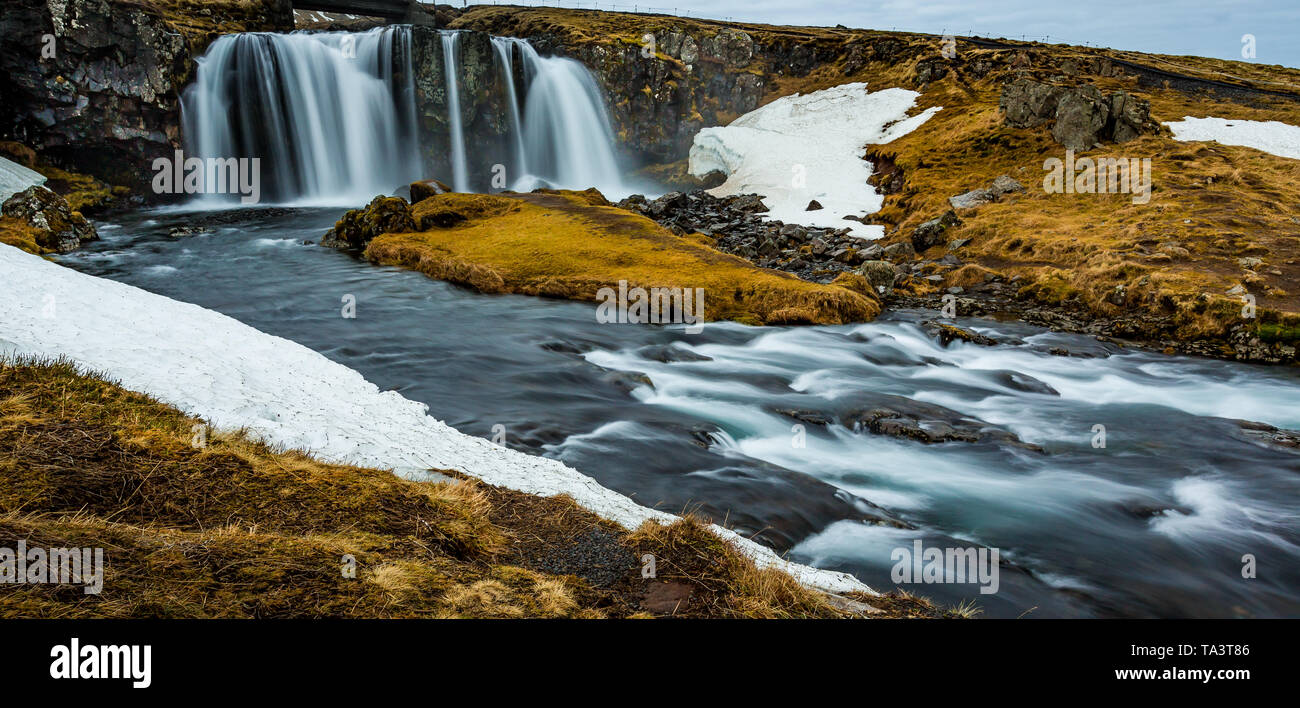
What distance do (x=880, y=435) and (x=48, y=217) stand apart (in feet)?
102

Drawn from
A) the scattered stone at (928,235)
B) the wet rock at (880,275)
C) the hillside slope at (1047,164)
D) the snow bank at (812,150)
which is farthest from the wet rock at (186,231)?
the scattered stone at (928,235)

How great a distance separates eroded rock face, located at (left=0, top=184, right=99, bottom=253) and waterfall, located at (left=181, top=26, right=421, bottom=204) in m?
15.3

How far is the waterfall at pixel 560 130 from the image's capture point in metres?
56.2

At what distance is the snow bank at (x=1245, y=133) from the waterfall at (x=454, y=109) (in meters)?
45.5

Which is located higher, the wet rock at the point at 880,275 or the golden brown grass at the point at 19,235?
the golden brown grass at the point at 19,235

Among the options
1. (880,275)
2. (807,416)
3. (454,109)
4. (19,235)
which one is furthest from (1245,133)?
(19,235)

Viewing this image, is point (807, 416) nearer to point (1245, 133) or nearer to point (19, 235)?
point (19, 235)

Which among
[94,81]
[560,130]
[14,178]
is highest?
[560,130]

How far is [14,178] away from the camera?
31984mm

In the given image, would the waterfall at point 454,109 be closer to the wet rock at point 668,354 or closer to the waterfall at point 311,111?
the waterfall at point 311,111

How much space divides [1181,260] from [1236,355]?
21.3 feet

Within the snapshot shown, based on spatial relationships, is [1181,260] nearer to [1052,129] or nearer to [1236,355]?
[1236,355]

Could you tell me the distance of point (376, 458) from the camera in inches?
343
